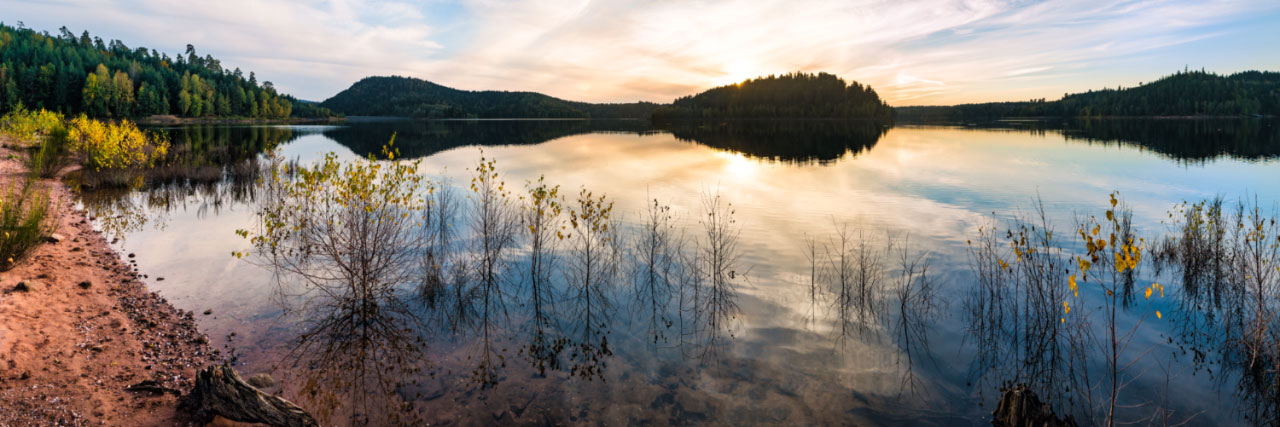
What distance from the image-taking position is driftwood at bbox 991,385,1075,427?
7844mm

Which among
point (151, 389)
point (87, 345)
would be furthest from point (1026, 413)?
point (87, 345)

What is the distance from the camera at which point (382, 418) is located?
8266 mm

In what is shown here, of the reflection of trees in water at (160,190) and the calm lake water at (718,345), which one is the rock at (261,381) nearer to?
the calm lake water at (718,345)

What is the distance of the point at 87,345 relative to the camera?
9.38 metres

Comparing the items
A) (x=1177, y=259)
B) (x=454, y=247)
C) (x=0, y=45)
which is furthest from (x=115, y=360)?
(x=0, y=45)

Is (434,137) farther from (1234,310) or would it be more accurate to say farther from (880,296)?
(1234,310)

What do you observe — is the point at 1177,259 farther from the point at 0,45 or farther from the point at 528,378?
the point at 0,45

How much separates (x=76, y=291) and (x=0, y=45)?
233115mm

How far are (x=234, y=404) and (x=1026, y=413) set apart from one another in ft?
34.2

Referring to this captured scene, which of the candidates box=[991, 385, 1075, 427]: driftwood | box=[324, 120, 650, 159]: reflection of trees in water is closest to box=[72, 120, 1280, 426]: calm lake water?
box=[991, 385, 1075, 427]: driftwood

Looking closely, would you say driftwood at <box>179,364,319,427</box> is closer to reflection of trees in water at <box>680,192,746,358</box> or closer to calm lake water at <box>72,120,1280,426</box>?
calm lake water at <box>72,120,1280,426</box>

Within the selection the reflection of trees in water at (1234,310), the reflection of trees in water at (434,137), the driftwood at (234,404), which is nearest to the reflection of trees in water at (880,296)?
the reflection of trees in water at (1234,310)

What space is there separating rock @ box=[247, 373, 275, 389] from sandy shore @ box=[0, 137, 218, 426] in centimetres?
79

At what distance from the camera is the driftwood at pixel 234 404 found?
23.9ft
